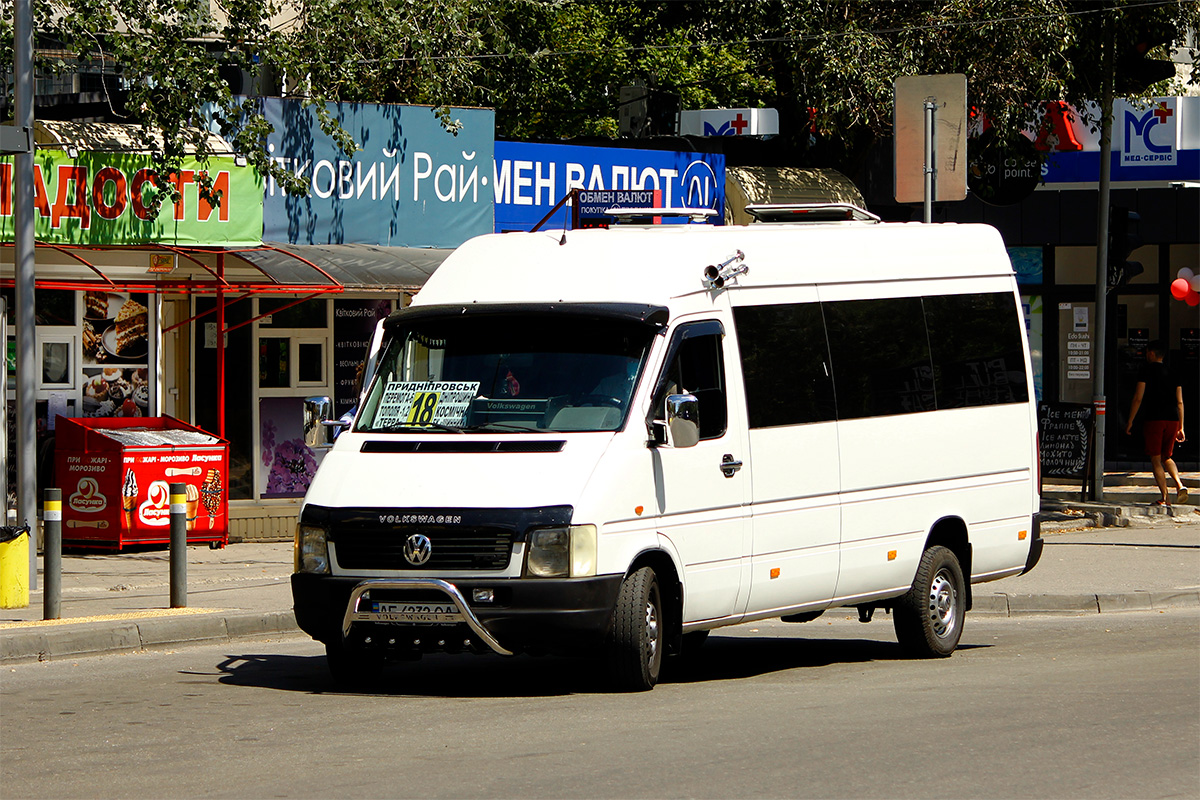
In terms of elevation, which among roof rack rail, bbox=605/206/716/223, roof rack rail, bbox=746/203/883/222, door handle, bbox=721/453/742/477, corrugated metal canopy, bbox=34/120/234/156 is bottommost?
door handle, bbox=721/453/742/477

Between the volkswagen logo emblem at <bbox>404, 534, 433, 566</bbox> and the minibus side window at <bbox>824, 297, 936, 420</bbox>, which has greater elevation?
the minibus side window at <bbox>824, 297, 936, 420</bbox>

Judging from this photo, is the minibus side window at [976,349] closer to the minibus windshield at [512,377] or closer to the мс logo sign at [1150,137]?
the minibus windshield at [512,377]

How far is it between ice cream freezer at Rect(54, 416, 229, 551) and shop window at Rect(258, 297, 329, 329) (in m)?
2.27

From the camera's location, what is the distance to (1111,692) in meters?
9.64

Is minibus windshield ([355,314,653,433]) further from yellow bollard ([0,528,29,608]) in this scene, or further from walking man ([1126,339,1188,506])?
walking man ([1126,339,1188,506])

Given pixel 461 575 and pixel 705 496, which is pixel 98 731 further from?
pixel 705 496

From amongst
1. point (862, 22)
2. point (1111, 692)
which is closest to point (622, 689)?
point (1111, 692)

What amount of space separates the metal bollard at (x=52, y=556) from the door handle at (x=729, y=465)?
5084 millimetres

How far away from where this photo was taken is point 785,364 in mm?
10539

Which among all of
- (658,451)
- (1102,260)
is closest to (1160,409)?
(1102,260)

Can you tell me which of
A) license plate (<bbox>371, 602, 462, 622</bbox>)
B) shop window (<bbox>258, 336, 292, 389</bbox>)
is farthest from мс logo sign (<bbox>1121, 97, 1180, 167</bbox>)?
license plate (<bbox>371, 602, 462, 622</bbox>)

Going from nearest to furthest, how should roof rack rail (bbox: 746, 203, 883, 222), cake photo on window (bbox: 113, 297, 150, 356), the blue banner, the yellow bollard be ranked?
1. roof rack rail (bbox: 746, 203, 883, 222)
2. the yellow bollard
3. cake photo on window (bbox: 113, 297, 150, 356)
4. the blue banner

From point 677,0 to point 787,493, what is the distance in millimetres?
18827

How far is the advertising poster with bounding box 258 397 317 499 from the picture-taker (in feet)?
64.2
